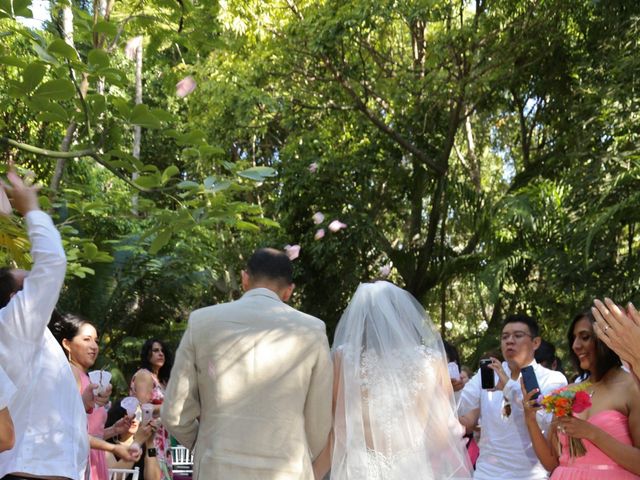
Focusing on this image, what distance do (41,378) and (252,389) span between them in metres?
1.01

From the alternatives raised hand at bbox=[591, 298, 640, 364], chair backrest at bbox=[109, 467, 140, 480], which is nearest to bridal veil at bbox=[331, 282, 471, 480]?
chair backrest at bbox=[109, 467, 140, 480]

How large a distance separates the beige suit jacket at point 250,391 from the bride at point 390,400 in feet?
1.29

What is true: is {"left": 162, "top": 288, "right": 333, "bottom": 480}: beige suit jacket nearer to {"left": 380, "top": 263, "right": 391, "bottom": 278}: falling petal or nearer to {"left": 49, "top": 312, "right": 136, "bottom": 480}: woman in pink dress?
{"left": 49, "top": 312, "right": 136, "bottom": 480}: woman in pink dress

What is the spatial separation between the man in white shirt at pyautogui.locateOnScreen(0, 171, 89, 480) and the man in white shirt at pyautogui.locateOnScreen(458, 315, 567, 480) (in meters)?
3.00

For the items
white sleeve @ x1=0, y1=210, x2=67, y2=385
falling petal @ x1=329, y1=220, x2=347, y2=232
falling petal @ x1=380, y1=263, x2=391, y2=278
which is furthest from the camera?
falling petal @ x1=380, y1=263, x2=391, y2=278

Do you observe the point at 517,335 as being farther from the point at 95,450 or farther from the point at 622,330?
the point at 622,330

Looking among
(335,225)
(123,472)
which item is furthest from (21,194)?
(335,225)

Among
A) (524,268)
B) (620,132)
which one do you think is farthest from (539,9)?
(524,268)

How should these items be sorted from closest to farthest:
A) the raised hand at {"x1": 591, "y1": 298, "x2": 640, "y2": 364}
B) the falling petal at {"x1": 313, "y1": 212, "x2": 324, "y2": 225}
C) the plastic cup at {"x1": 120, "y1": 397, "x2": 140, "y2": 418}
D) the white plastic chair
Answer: the raised hand at {"x1": 591, "y1": 298, "x2": 640, "y2": 364} → the plastic cup at {"x1": 120, "y1": 397, "x2": 140, "y2": 418} → the white plastic chair → the falling petal at {"x1": 313, "y1": 212, "x2": 324, "y2": 225}

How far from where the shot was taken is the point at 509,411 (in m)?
6.24

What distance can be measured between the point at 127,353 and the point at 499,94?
800cm

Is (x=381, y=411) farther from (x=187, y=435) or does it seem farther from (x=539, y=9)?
(x=539, y=9)

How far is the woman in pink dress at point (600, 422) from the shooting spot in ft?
16.1

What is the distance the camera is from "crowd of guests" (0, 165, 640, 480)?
4.05 meters
